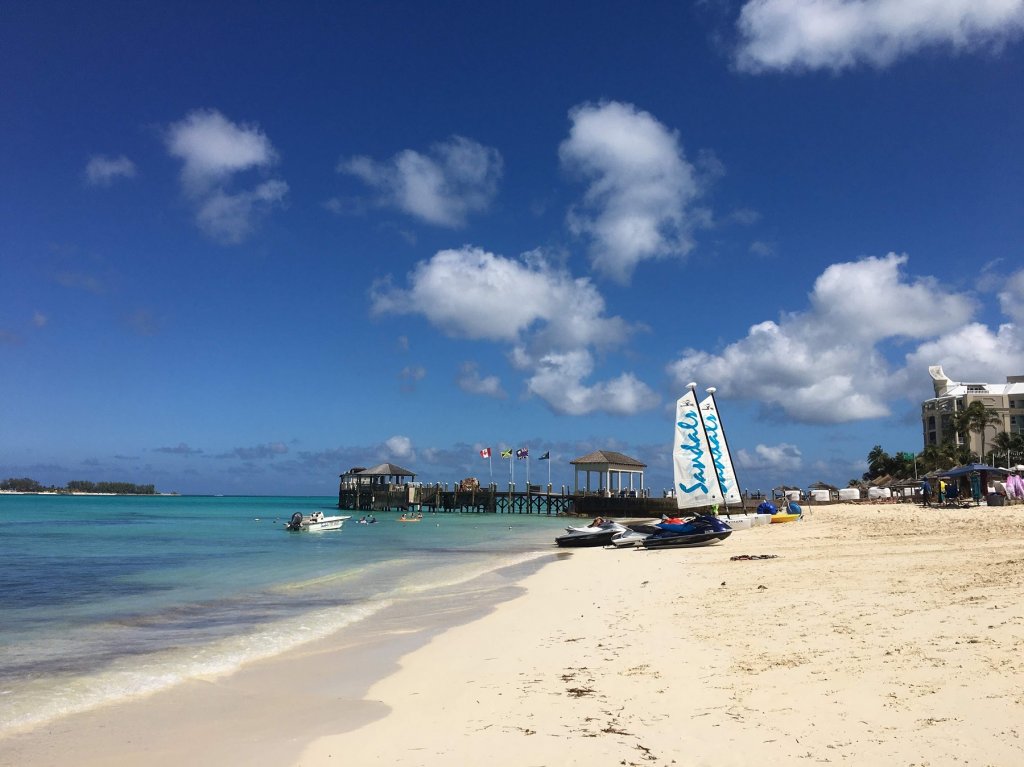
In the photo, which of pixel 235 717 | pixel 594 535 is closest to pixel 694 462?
pixel 594 535

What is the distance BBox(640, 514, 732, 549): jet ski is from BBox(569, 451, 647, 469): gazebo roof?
39.8 m

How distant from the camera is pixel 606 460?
63.8m

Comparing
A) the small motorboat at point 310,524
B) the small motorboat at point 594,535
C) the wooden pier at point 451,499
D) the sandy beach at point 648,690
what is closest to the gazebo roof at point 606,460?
the wooden pier at point 451,499

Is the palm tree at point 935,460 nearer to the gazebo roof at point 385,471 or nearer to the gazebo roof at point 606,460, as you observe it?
the gazebo roof at point 606,460

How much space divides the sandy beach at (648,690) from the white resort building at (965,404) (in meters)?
80.3

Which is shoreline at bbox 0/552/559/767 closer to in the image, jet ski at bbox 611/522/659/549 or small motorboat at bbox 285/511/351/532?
jet ski at bbox 611/522/659/549

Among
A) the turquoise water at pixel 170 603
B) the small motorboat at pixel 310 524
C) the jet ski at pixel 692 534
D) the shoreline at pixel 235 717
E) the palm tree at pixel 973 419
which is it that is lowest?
the small motorboat at pixel 310 524

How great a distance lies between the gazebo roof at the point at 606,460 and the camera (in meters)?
63.8

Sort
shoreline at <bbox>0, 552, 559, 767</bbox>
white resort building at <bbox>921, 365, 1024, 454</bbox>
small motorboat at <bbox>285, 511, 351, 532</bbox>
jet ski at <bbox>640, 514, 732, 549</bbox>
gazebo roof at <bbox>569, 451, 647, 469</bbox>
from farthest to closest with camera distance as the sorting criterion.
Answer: white resort building at <bbox>921, 365, 1024, 454</bbox> < gazebo roof at <bbox>569, 451, 647, 469</bbox> < small motorboat at <bbox>285, 511, 351, 532</bbox> < jet ski at <bbox>640, 514, 732, 549</bbox> < shoreline at <bbox>0, 552, 559, 767</bbox>

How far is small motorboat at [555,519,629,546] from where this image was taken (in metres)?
28.8

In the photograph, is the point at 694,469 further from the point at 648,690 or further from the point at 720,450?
the point at 648,690

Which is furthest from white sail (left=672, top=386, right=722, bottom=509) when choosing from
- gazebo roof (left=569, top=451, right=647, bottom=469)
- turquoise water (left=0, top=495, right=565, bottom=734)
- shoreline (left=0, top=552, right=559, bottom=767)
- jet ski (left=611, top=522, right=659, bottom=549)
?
gazebo roof (left=569, top=451, right=647, bottom=469)

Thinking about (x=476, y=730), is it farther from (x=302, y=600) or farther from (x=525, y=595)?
(x=302, y=600)

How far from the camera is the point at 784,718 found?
5504 mm
